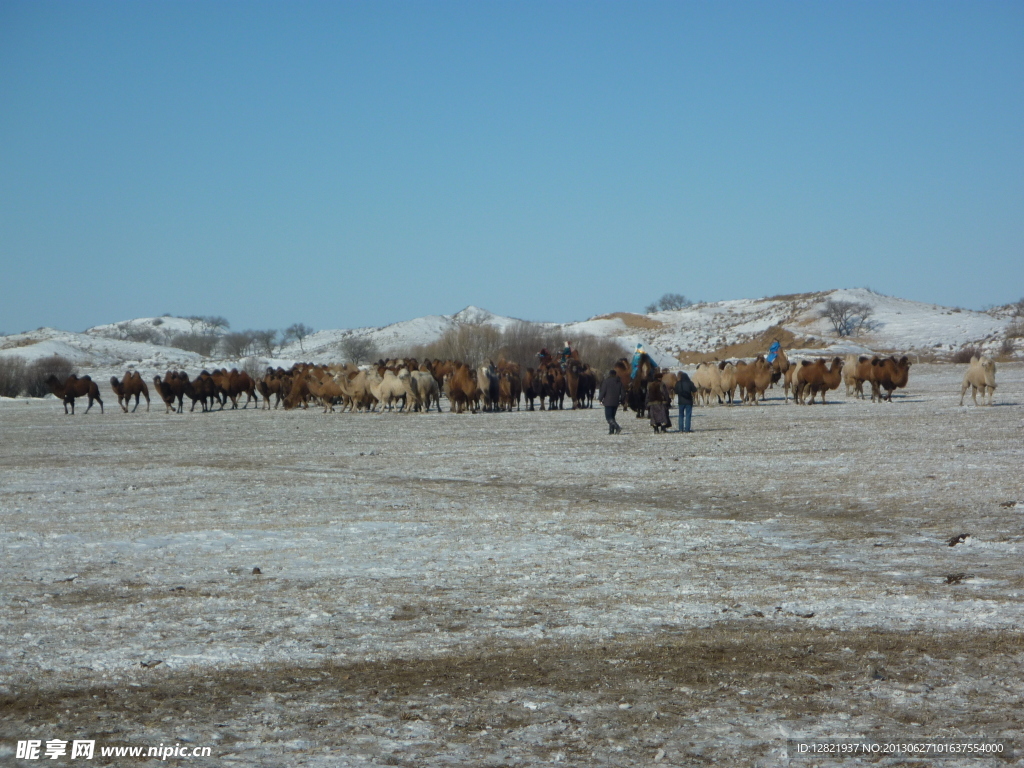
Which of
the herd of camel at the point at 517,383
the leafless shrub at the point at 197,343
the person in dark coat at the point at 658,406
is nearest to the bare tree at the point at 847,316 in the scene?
the herd of camel at the point at 517,383

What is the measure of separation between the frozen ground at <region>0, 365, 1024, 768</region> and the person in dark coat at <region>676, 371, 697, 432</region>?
6.46 m

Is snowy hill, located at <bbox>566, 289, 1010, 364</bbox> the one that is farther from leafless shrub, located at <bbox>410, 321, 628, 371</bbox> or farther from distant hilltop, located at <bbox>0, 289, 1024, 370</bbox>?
leafless shrub, located at <bbox>410, 321, 628, 371</bbox>

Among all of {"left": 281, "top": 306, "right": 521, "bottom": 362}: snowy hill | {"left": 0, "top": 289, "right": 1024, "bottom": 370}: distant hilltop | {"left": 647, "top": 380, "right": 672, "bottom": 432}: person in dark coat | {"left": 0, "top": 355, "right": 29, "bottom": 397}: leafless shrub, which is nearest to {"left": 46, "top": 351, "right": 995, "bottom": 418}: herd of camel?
{"left": 647, "top": 380, "right": 672, "bottom": 432}: person in dark coat

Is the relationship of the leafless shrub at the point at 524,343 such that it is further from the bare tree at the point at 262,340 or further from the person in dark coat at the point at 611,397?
the bare tree at the point at 262,340

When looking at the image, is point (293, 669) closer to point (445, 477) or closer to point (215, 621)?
point (215, 621)

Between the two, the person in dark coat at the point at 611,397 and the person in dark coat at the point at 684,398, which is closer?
the person in dark coat at the point at 684,398

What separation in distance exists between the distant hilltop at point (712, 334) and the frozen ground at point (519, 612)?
61366 mm

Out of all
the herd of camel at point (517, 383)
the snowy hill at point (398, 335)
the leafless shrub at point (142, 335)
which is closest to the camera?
the herd of camel at point (517, 383)

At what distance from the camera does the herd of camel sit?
3034 cm

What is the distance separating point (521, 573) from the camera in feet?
25.1

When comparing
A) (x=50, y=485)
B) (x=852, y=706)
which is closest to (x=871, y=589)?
(x=852, y=706)

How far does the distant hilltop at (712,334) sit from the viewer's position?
8719 centimetres

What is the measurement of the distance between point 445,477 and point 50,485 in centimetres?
518

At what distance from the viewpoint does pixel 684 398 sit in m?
21.1
